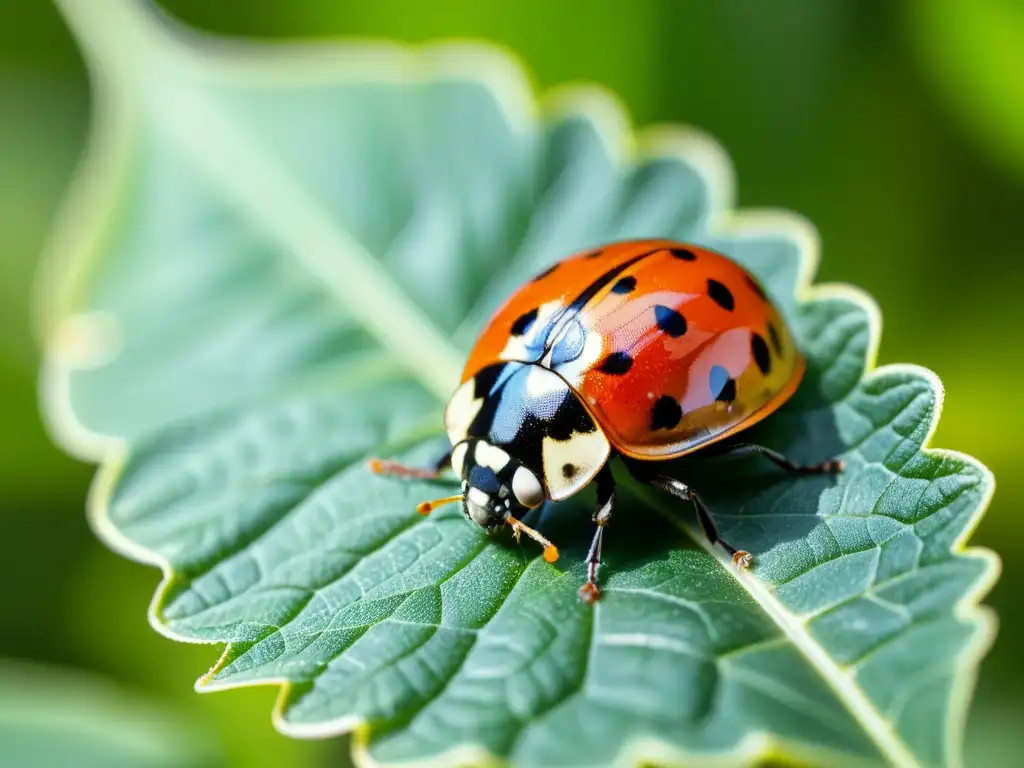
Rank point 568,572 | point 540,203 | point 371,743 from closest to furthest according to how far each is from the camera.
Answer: point 371,743, point 568,572, point 540,203

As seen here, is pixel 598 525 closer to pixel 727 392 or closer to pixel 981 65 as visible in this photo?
pixel 727 392

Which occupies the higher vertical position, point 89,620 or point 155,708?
point 89,620

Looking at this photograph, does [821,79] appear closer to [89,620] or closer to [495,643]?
[495,643]

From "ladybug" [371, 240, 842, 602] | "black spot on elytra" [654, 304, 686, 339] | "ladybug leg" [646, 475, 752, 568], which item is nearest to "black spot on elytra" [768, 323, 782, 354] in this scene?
"ladybug" [371, 240, 842, 602]

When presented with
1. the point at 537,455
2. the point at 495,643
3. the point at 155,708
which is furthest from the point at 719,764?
the point at 155,708

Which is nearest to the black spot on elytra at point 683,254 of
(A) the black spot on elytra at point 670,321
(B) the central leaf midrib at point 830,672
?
(A) the black spot on elytra at point 670,321

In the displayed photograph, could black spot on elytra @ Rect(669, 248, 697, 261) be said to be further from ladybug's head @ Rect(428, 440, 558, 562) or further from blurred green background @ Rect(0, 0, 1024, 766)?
blurred green background @ Rect(0, 0, 1024, 766)

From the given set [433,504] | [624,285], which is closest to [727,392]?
[624,285]
